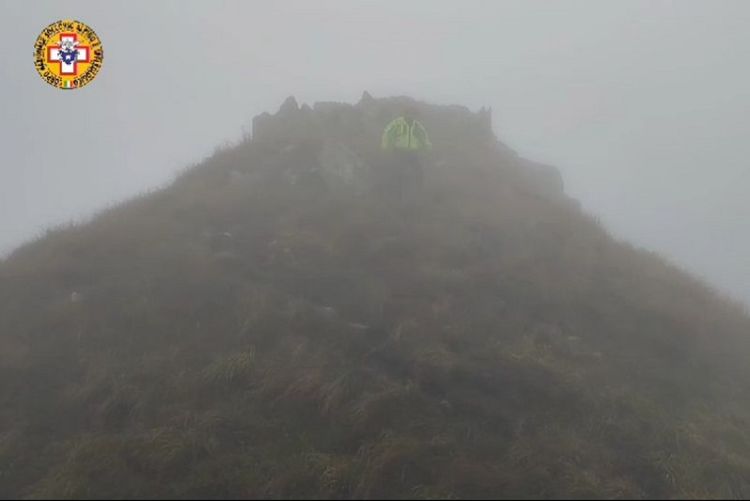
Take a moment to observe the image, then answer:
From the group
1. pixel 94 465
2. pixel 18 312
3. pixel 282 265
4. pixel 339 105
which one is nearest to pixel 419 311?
pixel 282 265

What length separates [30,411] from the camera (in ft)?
31.8

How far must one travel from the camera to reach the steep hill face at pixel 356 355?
8344 mm

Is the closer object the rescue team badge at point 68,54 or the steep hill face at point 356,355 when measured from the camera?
the steep hill face at point 356,355

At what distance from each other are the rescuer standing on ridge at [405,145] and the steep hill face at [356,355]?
39cm

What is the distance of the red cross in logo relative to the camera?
19719 mm

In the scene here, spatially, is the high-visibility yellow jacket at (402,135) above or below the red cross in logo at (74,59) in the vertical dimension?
below

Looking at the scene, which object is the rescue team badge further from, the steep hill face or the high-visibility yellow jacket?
the high-visibility yellow jacket

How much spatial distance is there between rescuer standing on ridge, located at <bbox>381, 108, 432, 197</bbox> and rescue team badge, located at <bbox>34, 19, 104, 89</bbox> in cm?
941

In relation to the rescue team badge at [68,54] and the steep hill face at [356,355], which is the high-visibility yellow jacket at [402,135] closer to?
the steep hill face at [356,355]

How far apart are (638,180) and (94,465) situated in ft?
340

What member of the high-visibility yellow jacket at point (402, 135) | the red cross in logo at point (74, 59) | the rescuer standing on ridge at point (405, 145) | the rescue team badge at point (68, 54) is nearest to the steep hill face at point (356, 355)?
the rescuer standing on ridge at point (405, 145)

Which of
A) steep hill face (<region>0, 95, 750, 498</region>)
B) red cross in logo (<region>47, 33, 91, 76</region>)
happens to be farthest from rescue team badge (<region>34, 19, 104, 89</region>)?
steep hill face (<region>0, 95, 750, 498</region>)

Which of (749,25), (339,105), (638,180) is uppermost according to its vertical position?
(749,25)

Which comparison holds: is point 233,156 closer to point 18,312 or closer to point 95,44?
point 95,44
